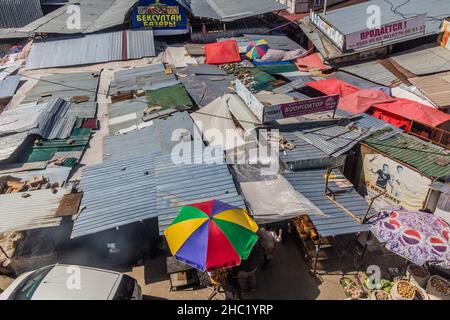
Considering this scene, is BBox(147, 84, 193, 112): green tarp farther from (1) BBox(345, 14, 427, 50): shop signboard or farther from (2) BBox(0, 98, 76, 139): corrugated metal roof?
(1) BBox(345, 14, 427, 50): shop signboard

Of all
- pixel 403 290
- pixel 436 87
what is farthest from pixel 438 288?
pixel 436 87

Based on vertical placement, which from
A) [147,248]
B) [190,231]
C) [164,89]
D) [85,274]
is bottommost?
[147,248]

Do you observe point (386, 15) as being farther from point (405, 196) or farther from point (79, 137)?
point (79, 137)

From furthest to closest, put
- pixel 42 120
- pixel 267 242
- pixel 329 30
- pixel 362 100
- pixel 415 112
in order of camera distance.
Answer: pixel 329 30 → pixel 362 100 → pixel 415 112 → pixel 42 120 → pixel 267 242

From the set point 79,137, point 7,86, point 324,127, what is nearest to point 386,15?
point 324,127

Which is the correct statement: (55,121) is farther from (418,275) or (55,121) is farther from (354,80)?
(354,80)
